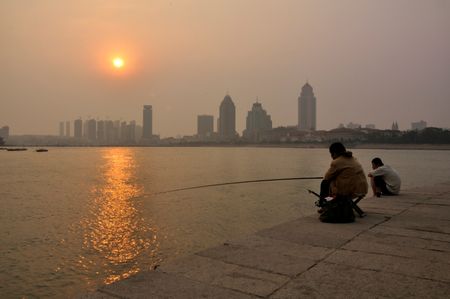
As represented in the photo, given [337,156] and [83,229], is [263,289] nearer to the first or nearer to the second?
[337,156]

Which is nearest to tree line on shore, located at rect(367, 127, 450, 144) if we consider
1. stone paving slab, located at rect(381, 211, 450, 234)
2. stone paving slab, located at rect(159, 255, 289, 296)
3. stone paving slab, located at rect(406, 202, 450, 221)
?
stone paving slab, located at rect(406, 202, 450, 221)

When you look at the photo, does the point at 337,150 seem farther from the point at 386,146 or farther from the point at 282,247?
the point at 386,146

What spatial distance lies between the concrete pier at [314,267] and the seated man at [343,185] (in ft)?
0.81

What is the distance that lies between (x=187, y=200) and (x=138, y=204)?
210cm

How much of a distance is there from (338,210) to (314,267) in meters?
2.75

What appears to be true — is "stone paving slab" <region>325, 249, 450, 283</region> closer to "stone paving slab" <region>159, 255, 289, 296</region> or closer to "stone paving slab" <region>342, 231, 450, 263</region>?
"stone paving slab" <region>342, 231, 450, 263</region>

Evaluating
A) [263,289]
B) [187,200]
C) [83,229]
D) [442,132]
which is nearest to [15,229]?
[83,229]

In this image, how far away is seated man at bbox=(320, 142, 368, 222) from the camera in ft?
23.1

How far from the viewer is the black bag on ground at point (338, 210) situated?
7031 mm

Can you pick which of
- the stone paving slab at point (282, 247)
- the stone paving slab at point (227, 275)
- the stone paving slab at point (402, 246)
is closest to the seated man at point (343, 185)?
the stone paving slab at point (402, 246)

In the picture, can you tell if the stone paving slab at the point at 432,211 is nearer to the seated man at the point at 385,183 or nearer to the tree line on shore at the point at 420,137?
the seated man at the point at 385,183

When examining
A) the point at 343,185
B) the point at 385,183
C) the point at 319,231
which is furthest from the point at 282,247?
the point at 385,183

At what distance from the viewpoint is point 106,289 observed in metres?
3.85

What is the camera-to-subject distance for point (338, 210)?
7.05 m
